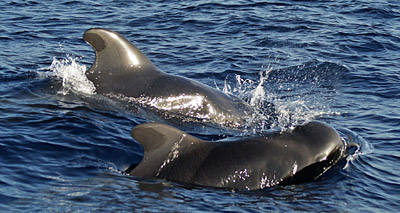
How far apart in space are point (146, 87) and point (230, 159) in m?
3.76

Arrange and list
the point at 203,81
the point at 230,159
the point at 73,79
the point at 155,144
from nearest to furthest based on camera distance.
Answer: the point at 155,144 → the point at 230,159 → the point at 73,79 → the point at 203,81

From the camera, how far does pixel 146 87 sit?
1185 cm

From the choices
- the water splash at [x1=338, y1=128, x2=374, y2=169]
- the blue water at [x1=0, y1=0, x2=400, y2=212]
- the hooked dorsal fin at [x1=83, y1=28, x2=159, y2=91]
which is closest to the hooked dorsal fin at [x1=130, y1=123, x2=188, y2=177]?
the blue water at [x1=0, y1=0, x2=400, y2=212]

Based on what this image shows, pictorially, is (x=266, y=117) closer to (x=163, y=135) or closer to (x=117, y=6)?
(x=163, y=135)

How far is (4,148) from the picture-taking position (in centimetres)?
916

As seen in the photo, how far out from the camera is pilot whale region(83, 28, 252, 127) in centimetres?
1174

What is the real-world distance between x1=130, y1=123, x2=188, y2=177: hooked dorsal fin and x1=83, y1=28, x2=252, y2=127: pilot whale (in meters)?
3.20

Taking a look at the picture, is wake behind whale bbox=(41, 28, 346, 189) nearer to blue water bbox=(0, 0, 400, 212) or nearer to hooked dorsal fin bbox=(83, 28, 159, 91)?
blue water bbox=(0, 0, 400, 212)

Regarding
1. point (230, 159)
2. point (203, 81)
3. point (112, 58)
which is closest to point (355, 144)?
point (230, 159)

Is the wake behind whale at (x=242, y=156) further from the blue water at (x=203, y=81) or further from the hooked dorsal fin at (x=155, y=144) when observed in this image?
the blue water at (x=203, y=81)

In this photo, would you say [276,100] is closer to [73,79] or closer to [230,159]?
[73,79]

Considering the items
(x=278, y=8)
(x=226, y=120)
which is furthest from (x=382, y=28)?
(x=226, y=120)

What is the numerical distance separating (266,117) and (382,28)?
911 cm

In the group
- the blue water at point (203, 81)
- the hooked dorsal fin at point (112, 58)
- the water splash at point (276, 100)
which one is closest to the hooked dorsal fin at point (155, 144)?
the blue water at point (203, 81)
